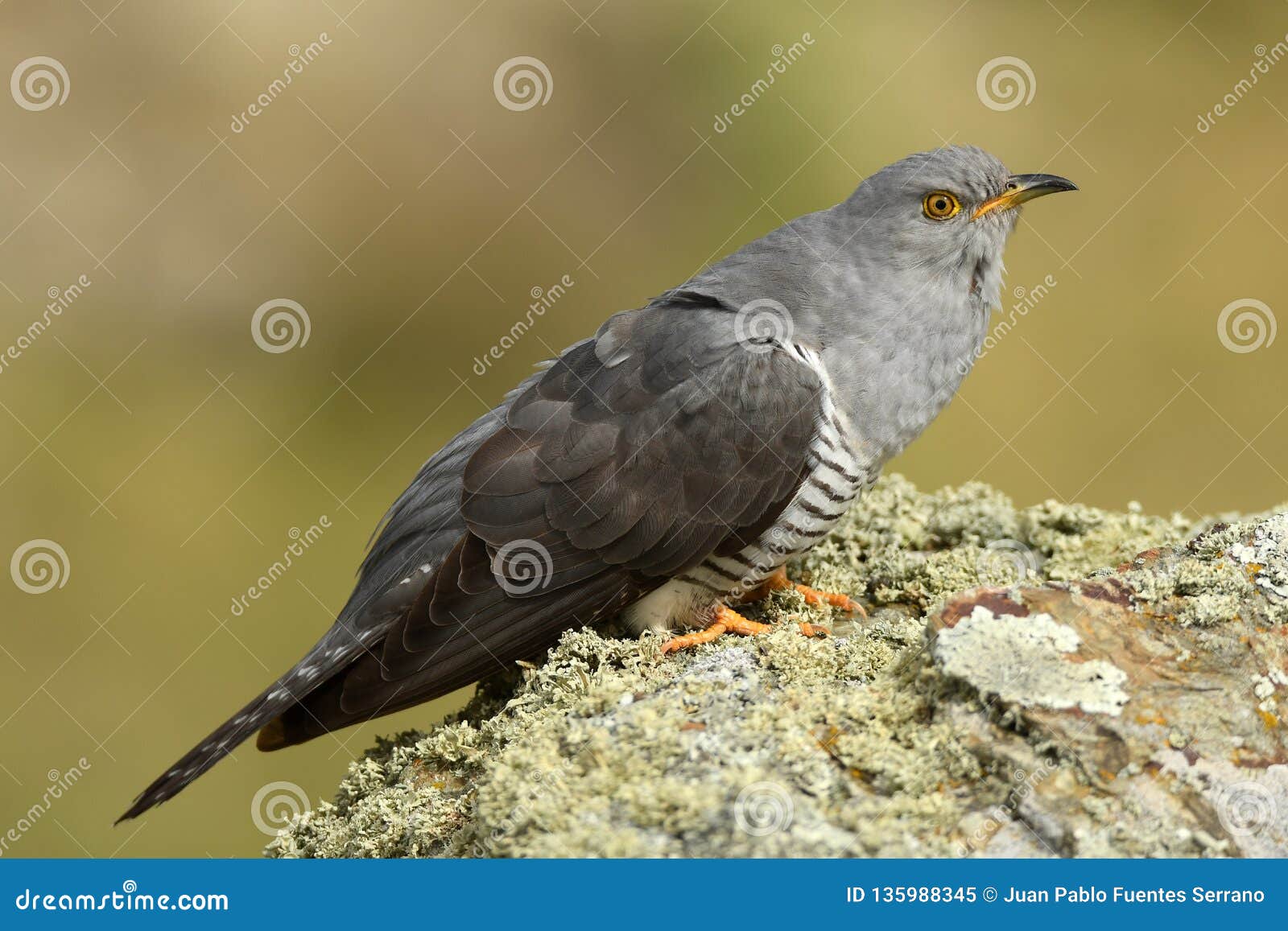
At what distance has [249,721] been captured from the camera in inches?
138

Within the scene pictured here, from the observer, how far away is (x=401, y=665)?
348 cm

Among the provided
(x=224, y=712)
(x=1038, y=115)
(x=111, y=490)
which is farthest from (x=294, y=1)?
(x=1038, y=115)

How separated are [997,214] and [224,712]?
17.8ft
